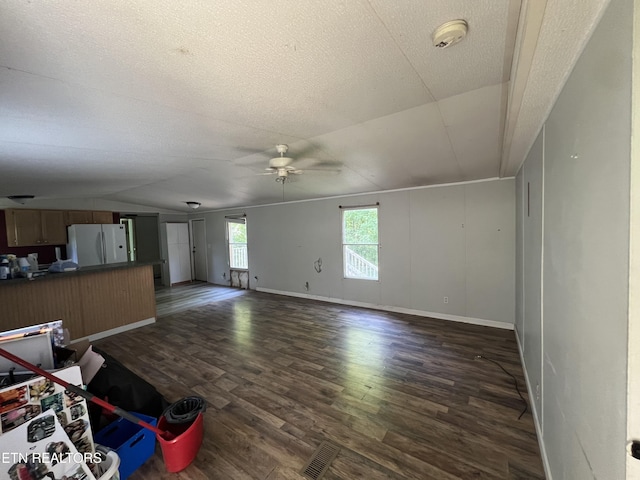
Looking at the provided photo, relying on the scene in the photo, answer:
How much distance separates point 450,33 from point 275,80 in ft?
3.27

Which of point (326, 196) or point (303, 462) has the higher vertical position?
point (326, 196)

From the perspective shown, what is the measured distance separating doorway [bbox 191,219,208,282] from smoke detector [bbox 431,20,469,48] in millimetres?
8132

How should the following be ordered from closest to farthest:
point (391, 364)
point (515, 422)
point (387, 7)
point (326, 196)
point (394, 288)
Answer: point (387, 7) → point (515, 422) → point (391, 364) → point (394, 288) → point (326, 196)

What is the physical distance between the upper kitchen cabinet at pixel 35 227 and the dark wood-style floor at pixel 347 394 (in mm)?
3496

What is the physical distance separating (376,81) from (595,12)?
1001 mm

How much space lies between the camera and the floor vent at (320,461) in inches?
62.8

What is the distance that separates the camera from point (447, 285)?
4.16m

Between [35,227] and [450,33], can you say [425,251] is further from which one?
[35,227]

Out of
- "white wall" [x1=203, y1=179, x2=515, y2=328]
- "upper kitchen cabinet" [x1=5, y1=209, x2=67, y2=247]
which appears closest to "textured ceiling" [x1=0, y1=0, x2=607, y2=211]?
"white wall" [x1=203, y1=179, x2=515, y2=328]

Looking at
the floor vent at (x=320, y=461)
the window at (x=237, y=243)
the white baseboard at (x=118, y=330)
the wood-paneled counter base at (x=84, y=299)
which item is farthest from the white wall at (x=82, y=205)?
the floor vent at (x=320, y=461)

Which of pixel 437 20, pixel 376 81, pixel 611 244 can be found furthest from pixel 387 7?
pixel 611 244

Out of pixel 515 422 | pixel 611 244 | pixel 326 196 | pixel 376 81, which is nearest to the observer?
pixel 611 244

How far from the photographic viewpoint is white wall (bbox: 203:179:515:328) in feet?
12.3

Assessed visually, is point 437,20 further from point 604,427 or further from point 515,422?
point 515,422
